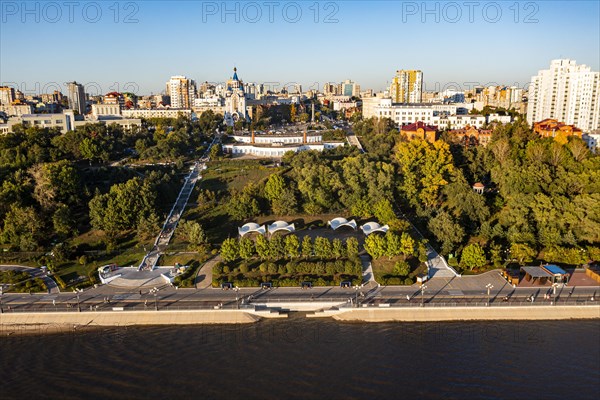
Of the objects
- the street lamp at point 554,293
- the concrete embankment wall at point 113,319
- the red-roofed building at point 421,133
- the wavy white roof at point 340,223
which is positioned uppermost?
the red-roofed building at point 421,133

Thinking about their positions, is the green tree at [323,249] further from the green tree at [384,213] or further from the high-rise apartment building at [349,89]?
the high-rise apartment building at [349,89]

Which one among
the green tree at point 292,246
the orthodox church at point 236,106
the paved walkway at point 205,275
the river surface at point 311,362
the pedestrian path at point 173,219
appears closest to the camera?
the river surface at point 311,362

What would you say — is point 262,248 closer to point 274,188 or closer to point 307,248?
point 307,248

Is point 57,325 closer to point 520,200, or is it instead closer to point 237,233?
point 237,233

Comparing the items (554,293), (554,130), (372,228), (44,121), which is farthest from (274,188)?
(44,121)

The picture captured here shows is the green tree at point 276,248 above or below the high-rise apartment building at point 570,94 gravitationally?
below

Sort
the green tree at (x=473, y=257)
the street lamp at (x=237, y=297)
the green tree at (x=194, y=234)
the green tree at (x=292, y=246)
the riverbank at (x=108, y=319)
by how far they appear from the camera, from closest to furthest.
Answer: the riverbank at (x=108, y=319)
the street lamp at (x=237, y=297)
the green tree at (x=473, y=257)
the green tree at (x=292, y=246)
the green tree at (x=194, y=234)

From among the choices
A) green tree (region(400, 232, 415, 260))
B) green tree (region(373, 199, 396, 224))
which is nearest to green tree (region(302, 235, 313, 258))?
green tree (region(400, 232, 415, 260))

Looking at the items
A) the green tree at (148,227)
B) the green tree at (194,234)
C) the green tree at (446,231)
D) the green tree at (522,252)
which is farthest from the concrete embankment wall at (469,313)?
the green tree at (148,227)
